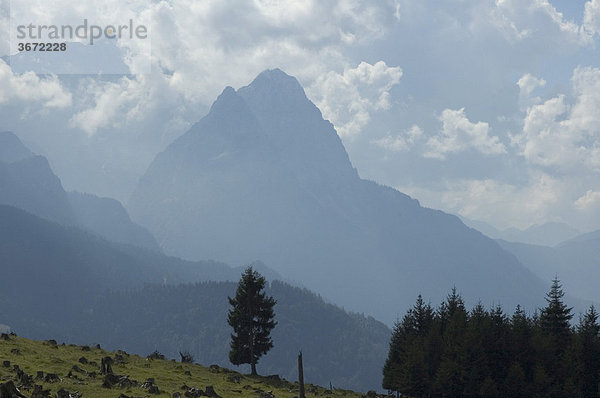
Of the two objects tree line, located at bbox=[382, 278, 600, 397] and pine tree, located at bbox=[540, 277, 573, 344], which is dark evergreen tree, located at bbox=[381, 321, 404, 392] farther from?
pine tree, located at bbox=[540, 277, 573, 344]

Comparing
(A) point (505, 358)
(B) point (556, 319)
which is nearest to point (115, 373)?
(A) point (505, 358)

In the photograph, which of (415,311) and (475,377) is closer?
(475,377)

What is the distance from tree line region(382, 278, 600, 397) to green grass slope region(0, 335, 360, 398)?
15369 millimetres

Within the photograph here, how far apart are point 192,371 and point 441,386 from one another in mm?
34645

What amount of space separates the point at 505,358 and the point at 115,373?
51.3 meters

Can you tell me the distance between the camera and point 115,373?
51.1 meters

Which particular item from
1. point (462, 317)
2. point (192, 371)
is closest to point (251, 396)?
point (192, 371)

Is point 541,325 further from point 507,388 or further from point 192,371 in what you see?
point 192,371

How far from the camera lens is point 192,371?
63.1 metres

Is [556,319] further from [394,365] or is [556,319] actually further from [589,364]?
[394,365]

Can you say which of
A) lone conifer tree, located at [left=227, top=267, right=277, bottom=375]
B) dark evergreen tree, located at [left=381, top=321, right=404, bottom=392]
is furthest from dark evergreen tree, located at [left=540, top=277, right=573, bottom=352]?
lone conifer tree, located at [left=227, top=267, right=277, bottom=375]

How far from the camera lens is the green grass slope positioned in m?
41.9

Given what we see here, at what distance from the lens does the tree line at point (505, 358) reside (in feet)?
236

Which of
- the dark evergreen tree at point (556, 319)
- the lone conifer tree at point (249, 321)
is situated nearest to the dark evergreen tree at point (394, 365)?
the dark evergreen tree at point (556, 319)
